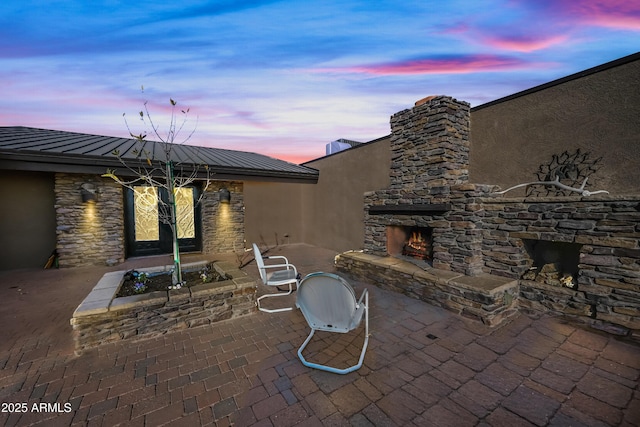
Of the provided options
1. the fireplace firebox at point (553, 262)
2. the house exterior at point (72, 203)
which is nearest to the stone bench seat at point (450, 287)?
the fireplace firebox at point (553, 262)

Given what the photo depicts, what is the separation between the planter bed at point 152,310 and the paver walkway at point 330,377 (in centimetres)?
15

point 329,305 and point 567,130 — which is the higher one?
point 567,130

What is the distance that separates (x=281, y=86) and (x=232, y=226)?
469 cm

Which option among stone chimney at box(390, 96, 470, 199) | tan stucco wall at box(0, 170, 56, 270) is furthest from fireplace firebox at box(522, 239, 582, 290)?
tan stucco wall at box(0, 170, 56, 270)

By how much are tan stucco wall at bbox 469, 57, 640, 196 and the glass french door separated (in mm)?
7084

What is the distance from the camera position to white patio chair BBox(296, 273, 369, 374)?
242 centimetres

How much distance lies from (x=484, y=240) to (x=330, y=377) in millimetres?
3237

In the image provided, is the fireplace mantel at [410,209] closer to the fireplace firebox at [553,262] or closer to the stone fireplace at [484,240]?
the stone fireplace at [484,240]

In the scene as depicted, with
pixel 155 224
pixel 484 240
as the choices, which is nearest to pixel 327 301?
pixel 484 240

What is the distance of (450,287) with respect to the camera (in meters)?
3.72

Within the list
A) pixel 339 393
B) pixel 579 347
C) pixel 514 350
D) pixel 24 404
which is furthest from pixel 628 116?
pixel 24 404

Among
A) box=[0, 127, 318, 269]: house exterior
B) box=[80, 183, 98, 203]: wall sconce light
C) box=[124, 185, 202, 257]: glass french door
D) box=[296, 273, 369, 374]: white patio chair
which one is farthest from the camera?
box=[124, 185, 202, 257]: glass french door

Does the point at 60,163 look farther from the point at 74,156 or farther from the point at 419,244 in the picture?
the point at 419,244

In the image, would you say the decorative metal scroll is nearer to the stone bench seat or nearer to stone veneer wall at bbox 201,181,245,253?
the stone bench seat
